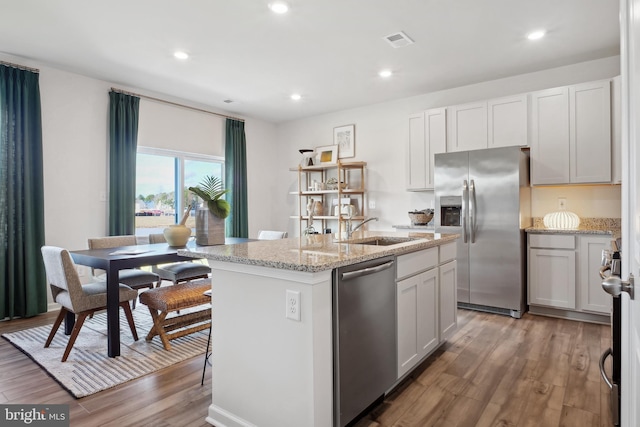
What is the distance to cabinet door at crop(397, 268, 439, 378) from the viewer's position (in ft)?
7.22

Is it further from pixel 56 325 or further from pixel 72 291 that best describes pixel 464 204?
pixel 56 325

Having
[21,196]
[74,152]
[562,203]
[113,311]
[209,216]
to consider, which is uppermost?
[74,152]

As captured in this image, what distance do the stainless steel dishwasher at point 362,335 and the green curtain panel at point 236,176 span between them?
161 inches

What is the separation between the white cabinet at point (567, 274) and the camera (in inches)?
137

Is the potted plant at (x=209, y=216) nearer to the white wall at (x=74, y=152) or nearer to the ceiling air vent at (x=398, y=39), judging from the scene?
the white wall at (x=74, y=152)

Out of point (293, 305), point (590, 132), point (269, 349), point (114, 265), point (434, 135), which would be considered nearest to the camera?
point (293, 305)

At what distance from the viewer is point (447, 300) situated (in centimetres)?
284

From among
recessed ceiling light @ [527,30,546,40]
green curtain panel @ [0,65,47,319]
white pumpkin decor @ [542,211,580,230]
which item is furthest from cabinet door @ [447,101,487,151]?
green curtain panel @ [0,65,47,319]

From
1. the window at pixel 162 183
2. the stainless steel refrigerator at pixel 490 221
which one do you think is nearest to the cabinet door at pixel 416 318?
the stainless steel refrigerator at pixel 490 221

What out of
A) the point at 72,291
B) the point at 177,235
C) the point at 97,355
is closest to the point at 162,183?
the point at 177,235

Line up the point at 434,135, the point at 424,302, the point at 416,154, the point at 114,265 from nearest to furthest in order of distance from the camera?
the point at 424,302 → the point at 114,265 → the point at 434,135 → the point at 416,154

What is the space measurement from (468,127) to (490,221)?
3.81 feet

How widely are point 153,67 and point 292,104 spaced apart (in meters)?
2.03

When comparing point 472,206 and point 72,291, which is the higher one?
point 472,206
